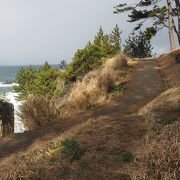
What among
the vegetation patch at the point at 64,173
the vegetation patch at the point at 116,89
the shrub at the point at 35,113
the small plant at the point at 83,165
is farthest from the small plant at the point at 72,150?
the vegetation patch at the point at 116,89

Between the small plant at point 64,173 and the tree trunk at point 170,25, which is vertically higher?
the tree trunk at point 170,25

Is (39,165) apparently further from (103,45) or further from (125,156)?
(103,45)

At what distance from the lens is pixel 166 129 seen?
6387 millimetres

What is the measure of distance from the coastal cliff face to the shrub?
54 cm

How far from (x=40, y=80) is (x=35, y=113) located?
42.4 metres

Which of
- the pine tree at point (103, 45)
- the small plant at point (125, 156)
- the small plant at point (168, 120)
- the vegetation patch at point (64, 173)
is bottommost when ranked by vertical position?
the vegetation patch at point (64, 173)

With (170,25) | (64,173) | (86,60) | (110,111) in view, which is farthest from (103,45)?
(64,173)

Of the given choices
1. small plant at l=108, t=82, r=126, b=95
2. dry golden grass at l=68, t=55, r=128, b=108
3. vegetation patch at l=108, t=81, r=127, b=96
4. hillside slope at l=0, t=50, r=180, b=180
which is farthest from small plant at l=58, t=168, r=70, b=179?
small plant at l=108, t=82, r=126, b=95

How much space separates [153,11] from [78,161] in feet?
101

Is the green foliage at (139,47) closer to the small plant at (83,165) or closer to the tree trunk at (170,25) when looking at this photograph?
the tree trunk at (170,25)

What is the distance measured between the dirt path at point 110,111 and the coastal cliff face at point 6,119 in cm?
142

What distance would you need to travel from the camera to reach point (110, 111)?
1220 centimetres

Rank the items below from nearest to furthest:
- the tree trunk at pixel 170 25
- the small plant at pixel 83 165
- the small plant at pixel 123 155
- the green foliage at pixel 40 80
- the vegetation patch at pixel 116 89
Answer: the small plant at pixel 83 165 < the small plant at pixel 123 155 < the vegetation patch at pixel 116 89 < the tree trunk at pixel 170 25 < the green foliage at pixel 40 80

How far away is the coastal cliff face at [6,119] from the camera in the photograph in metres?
11.9
